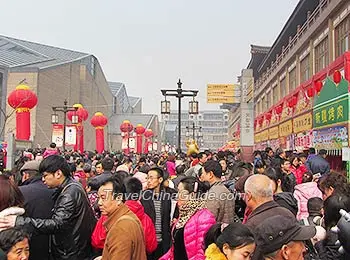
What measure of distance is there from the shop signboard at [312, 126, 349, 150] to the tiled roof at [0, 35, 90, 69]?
32.7m

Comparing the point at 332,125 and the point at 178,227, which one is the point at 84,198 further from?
the point at 332,125

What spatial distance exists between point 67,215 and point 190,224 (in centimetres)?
102

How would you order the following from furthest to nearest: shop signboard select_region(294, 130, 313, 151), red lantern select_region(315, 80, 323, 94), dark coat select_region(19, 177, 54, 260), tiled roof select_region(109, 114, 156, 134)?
tiled roof select_region(109, 114, 156, 134)
shop signboard select_region(294, 130, 313, 151)
red lantern select_region(315, 80, 323, 94)
dark coat select_region(19, 177, 54, 260)

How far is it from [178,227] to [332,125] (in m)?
8.27

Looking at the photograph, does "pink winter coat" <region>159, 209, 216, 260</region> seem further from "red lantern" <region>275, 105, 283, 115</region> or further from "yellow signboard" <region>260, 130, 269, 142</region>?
"yellow signboard" <region>260, 130, 269, 142</region>

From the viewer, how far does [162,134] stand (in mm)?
97438

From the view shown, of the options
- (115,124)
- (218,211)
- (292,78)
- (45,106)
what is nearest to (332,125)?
(218,211)

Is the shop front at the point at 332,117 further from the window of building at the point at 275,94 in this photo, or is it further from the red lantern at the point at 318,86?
the window of building at the point at 275,94

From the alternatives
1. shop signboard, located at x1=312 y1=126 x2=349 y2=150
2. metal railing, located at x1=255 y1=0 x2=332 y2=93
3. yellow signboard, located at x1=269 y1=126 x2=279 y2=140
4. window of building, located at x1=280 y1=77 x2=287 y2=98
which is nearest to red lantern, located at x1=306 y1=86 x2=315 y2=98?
shop signboard, located at x1=312 y1=126 x2=349 y2=150

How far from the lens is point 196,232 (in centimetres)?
363

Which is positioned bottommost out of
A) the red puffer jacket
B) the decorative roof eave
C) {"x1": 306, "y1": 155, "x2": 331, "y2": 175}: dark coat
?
the red puffer jacket

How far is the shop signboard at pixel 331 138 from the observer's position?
10.2 m

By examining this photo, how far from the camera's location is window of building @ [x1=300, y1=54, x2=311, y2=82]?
2228 cm

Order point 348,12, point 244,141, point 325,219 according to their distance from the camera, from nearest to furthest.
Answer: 1. point 325,219
2. point 348,12
3. point 244,141
